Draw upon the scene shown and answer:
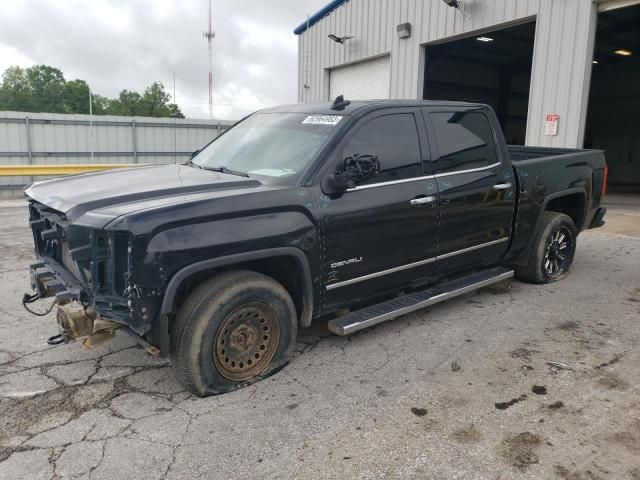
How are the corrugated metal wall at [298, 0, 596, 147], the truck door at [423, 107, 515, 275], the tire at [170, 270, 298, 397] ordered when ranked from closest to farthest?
1. the tire at [170, 270, 298, 397]
2. the truck door at [423, 107, 515, 275]
3. the corrugated metal wall at [298, 0, 596, 147]

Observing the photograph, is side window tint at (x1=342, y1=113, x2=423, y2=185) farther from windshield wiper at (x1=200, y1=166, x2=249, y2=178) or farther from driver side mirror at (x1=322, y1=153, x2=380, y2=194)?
windshield wiper at (x1=200, y1=166, x2=249, y2=178)

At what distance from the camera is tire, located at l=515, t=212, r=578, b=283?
5.68 metres

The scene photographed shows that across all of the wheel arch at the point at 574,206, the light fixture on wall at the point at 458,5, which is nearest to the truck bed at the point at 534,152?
the wheel arch at the point at 574,206

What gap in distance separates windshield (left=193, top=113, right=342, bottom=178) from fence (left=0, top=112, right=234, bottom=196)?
11.9 m

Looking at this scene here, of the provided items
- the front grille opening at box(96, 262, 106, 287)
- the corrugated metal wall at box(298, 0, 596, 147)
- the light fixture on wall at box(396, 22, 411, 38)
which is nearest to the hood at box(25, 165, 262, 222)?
the front grille opening at box(96, 262, 106, 287)

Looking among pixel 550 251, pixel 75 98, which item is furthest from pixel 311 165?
pixel 75 98

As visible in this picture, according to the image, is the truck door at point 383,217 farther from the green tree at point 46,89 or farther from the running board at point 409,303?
the green tree at point 46,89

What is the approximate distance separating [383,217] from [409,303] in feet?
2.66

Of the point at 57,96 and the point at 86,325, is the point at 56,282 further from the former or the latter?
the point at 57,96

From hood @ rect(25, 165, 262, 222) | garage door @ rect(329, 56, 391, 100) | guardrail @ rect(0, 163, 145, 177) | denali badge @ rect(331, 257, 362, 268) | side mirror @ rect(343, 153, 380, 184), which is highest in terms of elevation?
garage door @ rect(329, 56, 391, 100)

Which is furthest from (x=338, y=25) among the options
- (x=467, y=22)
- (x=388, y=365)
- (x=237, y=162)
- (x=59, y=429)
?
(x=59, y=429)

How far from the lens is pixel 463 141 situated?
4758 mm

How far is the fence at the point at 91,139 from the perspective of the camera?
1505cm

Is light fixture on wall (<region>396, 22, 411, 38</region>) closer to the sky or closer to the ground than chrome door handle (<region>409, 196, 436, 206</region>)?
closer to the sky
